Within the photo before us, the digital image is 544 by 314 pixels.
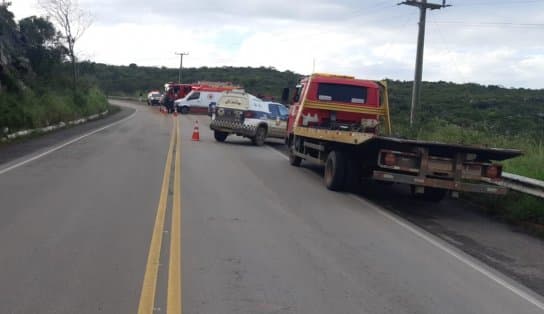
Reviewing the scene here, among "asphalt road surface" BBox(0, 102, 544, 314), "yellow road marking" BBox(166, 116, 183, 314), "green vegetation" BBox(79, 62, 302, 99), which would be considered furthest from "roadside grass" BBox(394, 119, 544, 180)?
"green vegetation" BBox(79, 62, 302, 99)

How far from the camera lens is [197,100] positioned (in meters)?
60.5

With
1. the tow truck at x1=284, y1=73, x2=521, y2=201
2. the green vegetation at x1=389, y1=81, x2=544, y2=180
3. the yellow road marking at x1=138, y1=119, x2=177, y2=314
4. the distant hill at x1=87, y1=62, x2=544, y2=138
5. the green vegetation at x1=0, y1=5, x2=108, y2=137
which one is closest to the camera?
the yellow road marking at x1=138, y1=119, x2=177, y2=314

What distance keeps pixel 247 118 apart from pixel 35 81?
18.9 meters

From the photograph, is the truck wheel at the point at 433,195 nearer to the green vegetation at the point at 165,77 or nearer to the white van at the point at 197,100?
the white van at the point at 197,100

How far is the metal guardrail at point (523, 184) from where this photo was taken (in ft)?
40.0

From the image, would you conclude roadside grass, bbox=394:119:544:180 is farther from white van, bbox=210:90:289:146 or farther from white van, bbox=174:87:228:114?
white van, bbox=174:87:228:114

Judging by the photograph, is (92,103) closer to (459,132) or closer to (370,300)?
(459,132)

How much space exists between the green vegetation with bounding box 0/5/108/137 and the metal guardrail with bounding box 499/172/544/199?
18.2m

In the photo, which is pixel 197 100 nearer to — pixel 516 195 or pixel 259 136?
pixel 259 136

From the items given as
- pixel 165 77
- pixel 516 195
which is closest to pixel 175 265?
pixel 516 195

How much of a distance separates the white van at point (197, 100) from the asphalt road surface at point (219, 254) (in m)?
45.4

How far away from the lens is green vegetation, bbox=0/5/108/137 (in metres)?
29.1

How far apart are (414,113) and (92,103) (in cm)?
2915

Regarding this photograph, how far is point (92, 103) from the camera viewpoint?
50094 mm
